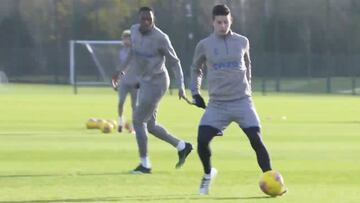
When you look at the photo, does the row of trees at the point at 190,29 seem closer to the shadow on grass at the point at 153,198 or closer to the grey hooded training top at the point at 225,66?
the grey hooded training top at the point at 225,66

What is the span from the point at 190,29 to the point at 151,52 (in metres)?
52.7

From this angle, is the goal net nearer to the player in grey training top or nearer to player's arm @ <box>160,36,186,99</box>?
player's arm @ <box>160,36,186,99</box>

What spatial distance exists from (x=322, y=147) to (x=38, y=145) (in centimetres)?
512

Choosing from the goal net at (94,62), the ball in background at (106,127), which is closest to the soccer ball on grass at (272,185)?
the ball in background at (106,127)

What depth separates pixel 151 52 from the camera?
1488 centimetres

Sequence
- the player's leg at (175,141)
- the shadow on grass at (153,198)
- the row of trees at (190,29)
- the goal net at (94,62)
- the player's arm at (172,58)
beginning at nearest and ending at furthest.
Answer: the shadow on grass at (153,198)
the player's arm at (172,58)
the player's leg at (175,141)
the goal net at (94,62)
the row of trees at (190,29)

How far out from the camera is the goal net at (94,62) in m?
60.2

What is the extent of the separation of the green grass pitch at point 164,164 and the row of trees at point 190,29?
37.3 metres

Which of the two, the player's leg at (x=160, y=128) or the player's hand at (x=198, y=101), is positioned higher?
the player's hand at (x=198, y=101)

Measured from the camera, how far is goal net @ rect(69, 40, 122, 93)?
198 feet

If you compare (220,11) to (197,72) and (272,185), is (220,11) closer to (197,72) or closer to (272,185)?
(197,72)

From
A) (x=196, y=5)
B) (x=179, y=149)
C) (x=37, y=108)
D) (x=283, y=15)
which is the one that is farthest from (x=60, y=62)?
(x=179, y=149)

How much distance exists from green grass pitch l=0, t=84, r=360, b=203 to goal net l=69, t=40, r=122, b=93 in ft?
98.0

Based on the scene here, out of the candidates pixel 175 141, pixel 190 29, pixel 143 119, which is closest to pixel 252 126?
pixel 143 119
